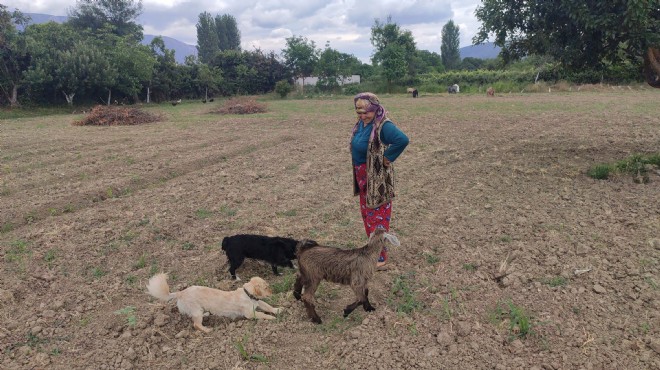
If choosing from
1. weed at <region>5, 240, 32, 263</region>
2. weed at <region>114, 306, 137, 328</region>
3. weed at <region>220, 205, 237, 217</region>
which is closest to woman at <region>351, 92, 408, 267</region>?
weed at <region>114, 306, 137, 328</region>

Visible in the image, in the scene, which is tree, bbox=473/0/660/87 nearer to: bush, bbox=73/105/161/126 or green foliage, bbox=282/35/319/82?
bush, bbox=73/105/161/126

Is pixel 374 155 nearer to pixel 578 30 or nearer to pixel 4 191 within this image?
pixel 578 30

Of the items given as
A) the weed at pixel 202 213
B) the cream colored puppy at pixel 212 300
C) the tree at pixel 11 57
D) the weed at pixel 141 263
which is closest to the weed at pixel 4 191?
the weed at pixel 202 213

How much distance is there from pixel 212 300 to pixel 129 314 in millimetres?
888

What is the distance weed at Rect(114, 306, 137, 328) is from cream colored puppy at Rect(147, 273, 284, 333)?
13.0 inches

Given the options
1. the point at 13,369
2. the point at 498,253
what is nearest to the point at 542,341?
the point at 498,253

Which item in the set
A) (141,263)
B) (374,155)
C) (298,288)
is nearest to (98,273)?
(141,263)

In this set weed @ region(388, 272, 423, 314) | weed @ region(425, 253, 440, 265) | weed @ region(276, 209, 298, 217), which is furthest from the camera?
weed @ region(276, 209, 298, 217)

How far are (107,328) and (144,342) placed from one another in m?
0.48

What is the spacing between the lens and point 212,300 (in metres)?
3.81

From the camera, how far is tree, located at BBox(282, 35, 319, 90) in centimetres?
4481

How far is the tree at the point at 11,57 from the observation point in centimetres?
2492

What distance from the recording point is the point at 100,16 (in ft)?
153

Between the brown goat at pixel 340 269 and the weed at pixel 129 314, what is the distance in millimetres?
1596
